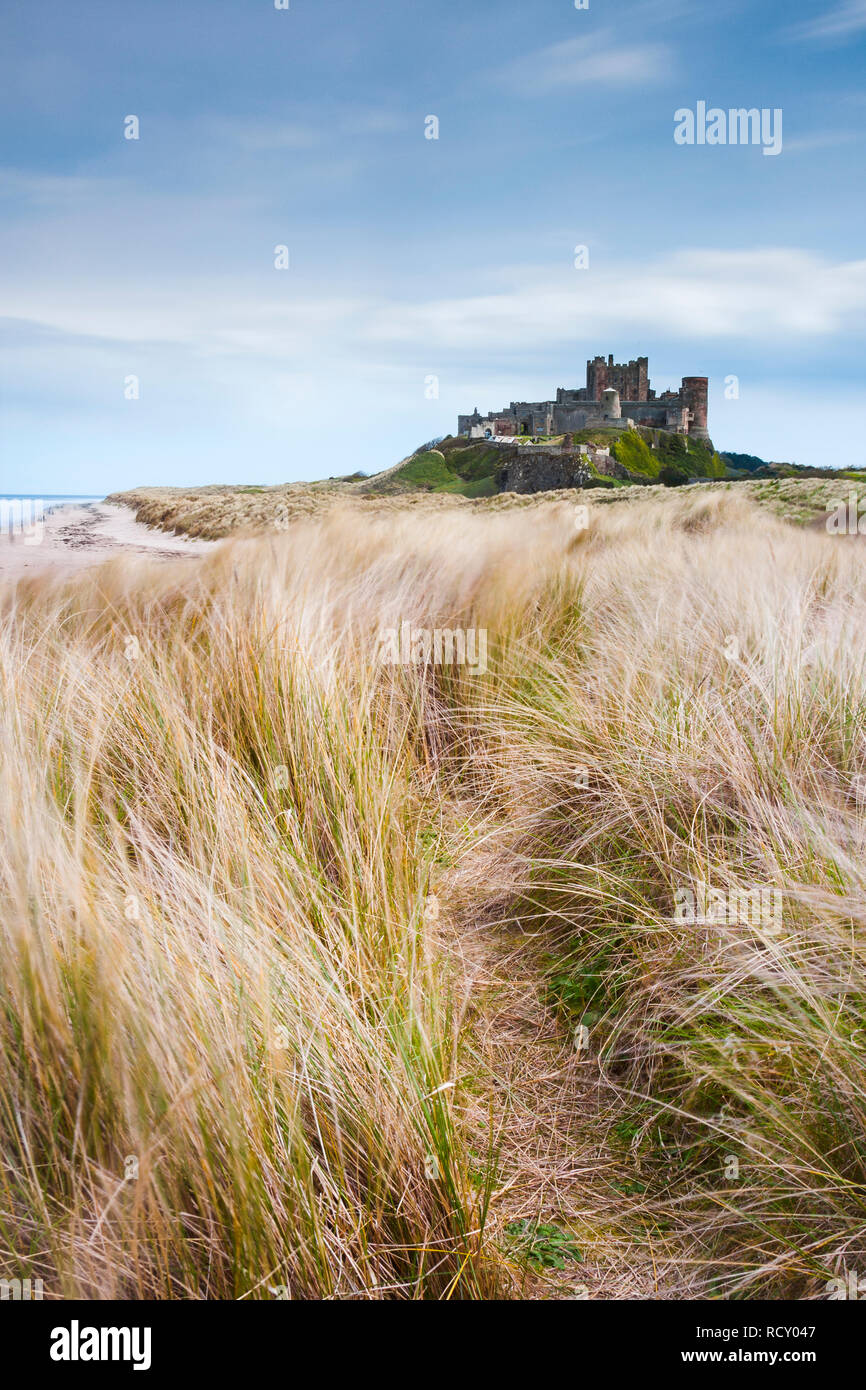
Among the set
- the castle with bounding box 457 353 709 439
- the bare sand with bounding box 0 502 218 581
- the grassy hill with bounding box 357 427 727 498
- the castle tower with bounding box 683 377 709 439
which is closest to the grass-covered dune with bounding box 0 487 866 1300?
the bare sand with bounding box 0 502 218 581

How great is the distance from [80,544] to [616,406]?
181ft

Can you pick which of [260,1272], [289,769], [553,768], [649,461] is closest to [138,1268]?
[260,1272]

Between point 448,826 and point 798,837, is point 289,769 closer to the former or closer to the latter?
point 448,826

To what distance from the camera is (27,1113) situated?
116 centimetres

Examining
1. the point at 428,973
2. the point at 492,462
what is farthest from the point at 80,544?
the point at 492,462

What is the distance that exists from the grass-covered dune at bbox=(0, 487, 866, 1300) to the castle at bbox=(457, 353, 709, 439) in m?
57.8

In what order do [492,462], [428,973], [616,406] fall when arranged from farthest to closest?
[616,406] → [492,462] → [428,973]

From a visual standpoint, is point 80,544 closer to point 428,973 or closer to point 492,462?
point 428,973

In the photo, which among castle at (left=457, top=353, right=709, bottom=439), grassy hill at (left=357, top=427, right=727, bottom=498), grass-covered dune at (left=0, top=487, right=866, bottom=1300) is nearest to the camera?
grass-covered dune at (left=0, top=487, right=866, bottom=1300)

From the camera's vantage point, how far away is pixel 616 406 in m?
57.4

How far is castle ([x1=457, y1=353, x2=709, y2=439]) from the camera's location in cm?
5897

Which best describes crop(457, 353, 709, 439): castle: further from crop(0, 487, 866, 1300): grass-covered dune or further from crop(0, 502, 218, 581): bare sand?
crop(0, 487, 866, 1300): grass-covered dune

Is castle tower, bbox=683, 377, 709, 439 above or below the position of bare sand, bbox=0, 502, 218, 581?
above

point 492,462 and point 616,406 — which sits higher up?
point 616,406
